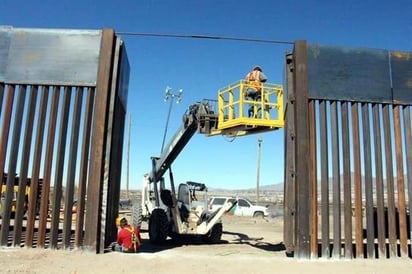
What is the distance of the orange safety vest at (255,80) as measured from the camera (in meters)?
14.1

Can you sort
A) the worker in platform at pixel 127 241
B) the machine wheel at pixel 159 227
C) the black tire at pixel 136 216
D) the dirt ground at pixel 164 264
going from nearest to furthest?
the dirt ground at pixel 164 264, the worker in platform at pixel 127 241, the machine wheel at pixel 159 227, the black tire at pixel 136 216

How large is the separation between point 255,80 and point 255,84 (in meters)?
0.20

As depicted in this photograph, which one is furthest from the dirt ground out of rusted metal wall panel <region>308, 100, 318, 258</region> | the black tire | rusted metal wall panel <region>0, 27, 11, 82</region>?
the black tire

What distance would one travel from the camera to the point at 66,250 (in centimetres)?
1065

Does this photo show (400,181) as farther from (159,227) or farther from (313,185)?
(159,227)

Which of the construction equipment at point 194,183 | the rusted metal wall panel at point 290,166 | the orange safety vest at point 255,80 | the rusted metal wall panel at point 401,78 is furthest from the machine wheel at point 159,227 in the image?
the rusted metal wall panel at point 401,78

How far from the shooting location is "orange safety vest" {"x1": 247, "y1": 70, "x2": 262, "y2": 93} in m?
14.1

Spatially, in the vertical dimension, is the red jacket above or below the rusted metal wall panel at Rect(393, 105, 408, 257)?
below

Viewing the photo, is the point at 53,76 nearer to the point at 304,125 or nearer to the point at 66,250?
the point at 66,250

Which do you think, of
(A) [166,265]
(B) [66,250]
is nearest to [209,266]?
(A) [166,265]

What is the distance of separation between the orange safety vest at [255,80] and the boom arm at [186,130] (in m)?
1.78

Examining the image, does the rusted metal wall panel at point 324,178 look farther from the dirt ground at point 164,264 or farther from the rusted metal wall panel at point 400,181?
the rusted metal wall panel at point 400,181

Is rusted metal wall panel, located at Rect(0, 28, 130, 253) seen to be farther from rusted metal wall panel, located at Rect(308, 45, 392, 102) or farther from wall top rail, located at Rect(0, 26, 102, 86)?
rusted metal wall panel, located at Rect(308, 45, 392, 102)

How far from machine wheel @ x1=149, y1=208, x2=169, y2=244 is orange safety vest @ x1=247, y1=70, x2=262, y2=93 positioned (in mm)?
5217
